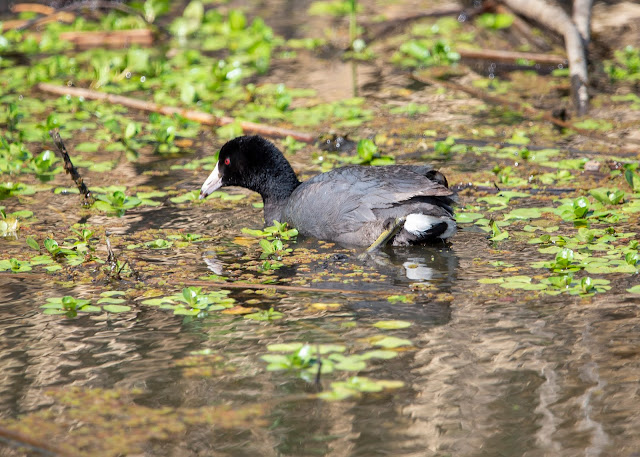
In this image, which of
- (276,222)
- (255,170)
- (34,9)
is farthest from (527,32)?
(34,9)

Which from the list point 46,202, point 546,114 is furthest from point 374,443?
point 546,114

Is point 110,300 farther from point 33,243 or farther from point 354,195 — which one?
point 354,195

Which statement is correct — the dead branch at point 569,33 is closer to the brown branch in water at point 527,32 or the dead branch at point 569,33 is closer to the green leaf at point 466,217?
the brown branch in water at point 527,32

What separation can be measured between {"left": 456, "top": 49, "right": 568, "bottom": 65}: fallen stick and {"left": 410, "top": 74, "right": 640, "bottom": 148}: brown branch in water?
2.31 ft

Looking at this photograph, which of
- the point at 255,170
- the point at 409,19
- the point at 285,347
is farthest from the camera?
the point at 409,19

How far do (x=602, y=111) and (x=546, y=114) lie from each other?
48 centimetres

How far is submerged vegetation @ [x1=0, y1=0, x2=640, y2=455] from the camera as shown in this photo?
3.50m

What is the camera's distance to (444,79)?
8.66m

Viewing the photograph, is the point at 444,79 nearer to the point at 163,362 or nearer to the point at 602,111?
the point at 602,111

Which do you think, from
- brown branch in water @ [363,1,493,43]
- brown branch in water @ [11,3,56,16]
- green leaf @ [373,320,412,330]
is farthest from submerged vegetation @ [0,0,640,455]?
brown branch in water @ [11,3,56,16]

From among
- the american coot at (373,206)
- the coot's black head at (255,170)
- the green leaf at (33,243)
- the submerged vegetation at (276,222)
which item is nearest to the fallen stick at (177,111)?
the submerged vegetation at (276,222)

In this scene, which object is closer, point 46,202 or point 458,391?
point 458,391

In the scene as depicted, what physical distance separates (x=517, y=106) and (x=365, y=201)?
10.5ft

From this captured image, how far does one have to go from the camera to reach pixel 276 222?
516 centimetres
